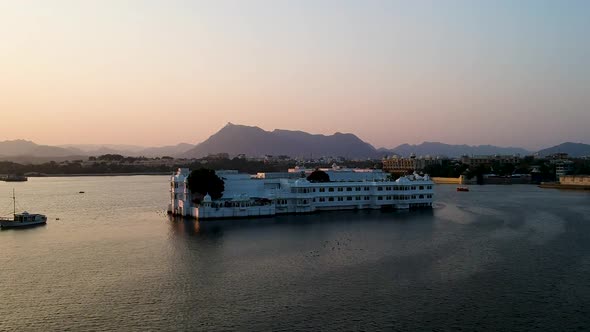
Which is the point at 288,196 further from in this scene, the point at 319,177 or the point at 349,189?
the point at 319,177

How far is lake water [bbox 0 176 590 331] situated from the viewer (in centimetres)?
1127

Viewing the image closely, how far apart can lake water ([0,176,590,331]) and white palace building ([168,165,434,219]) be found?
4.64 feet

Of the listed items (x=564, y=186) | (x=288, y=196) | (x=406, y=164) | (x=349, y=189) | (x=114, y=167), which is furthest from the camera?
(x=114, y=167)

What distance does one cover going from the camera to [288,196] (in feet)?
92.6

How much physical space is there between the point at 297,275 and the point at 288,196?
1371cm

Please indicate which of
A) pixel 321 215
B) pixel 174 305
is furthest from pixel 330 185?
pixel 174 305

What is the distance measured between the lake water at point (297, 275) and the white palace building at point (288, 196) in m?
1.41

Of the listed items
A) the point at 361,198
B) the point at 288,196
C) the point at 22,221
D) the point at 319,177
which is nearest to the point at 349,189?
the point at 361,198

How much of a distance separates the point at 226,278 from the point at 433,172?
58.7 metres

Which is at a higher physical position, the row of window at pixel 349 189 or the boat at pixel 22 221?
the row of window at pixel 349 189

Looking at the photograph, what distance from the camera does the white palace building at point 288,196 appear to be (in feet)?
86.3

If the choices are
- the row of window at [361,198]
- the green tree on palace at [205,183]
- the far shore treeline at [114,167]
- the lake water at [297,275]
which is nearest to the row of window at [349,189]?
the row of window at [361,198]

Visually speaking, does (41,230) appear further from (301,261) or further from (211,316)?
(211,316)

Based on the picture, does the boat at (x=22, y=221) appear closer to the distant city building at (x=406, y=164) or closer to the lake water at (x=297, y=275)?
the lake water at (x=297, y=275)
